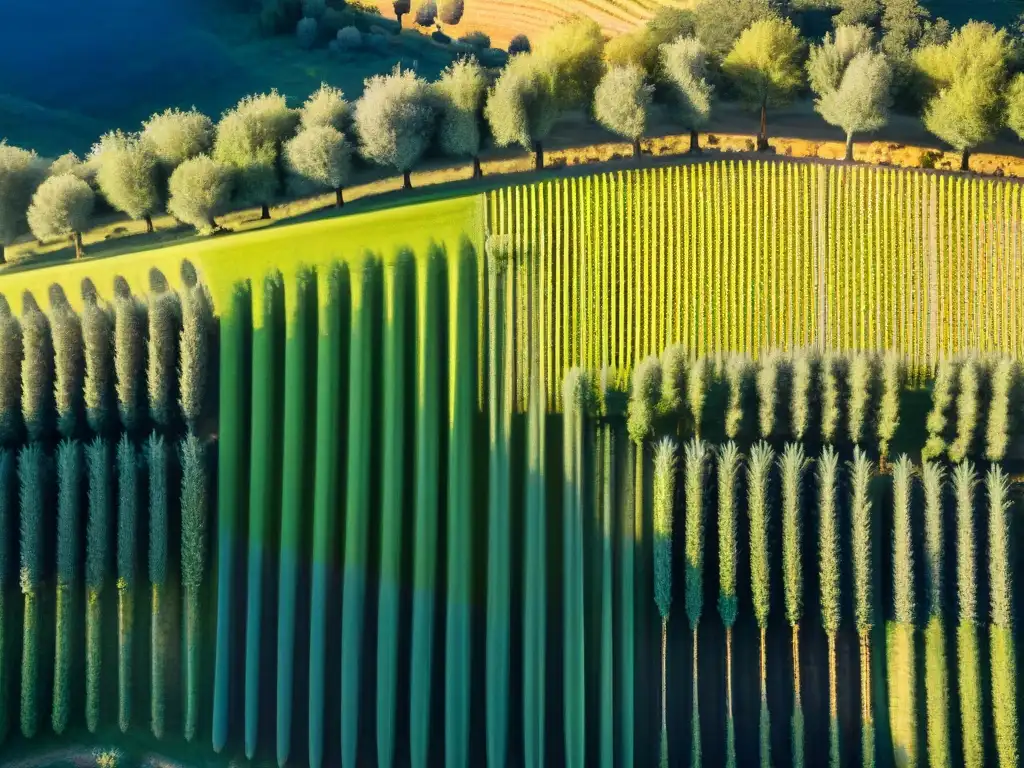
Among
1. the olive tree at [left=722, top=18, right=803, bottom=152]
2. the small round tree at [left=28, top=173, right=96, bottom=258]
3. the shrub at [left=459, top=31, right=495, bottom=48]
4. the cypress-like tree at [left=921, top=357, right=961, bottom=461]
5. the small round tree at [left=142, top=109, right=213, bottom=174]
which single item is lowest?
the cypress-like tree at [left=921, top=357, right=961, bottom=461]

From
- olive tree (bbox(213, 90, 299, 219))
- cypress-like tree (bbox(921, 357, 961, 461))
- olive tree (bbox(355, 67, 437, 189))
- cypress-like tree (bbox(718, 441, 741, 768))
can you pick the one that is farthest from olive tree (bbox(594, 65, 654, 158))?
cypress-like tree (bbox(921, 357, 961, 461))

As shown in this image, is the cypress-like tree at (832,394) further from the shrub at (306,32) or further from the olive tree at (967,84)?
the shrub at (306,32)

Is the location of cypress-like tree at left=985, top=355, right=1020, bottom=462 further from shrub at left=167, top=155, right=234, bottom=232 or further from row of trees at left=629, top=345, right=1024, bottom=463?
shrub at left=167, top=155, right=234, bottom=232

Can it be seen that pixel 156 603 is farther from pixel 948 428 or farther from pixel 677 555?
pixel 948 428

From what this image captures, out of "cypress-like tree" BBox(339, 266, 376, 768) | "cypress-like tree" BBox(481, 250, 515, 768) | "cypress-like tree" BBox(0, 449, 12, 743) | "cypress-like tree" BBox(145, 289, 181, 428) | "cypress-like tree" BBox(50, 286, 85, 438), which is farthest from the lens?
"cypress-like tree" BBox(50, 286, 85, 438)

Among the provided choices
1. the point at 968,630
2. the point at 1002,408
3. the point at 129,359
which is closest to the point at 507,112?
the point at 129,359

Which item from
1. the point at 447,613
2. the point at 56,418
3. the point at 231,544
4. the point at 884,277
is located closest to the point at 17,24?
the point at 56,418

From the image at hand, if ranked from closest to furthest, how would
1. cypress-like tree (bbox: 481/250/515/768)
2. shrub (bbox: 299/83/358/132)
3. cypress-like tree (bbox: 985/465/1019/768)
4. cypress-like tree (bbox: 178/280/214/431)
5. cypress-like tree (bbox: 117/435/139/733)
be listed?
cypress-like tree (bbox: 985/465/1019/768), cypress-like tree (bbox: 481/250/515/768), cypress-like tree (bbox: 117/435/139/733), cypress-like tree (bbox: 178/280/214/431), shrub (bbox: 299/83/358/132)
